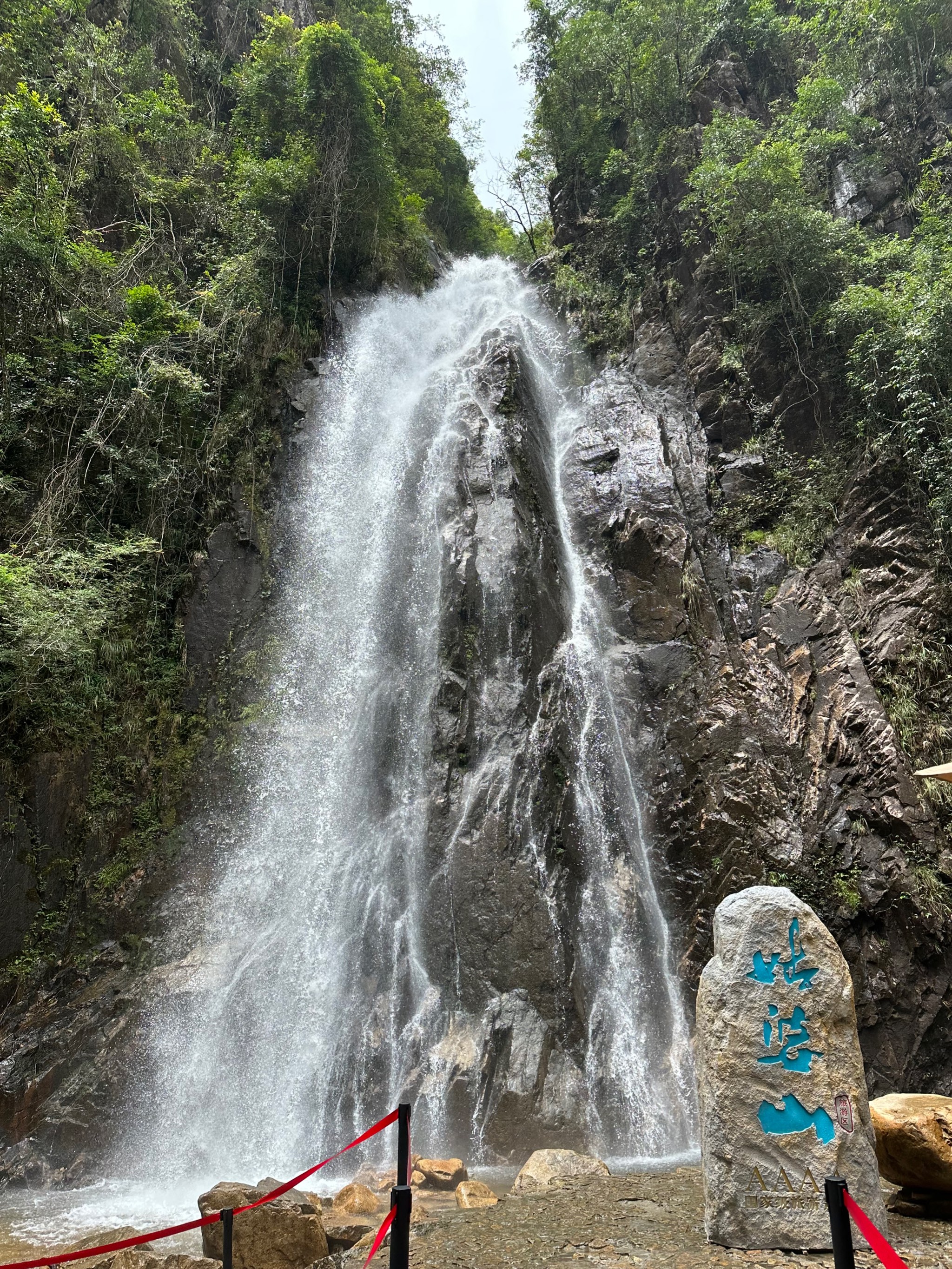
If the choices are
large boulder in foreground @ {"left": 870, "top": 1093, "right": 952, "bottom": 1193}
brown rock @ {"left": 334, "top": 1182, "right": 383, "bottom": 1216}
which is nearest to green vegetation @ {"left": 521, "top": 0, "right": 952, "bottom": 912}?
large boulder in foreground @ {"left": 870, "top": 1093, "right": 952, "bottom": 1193}

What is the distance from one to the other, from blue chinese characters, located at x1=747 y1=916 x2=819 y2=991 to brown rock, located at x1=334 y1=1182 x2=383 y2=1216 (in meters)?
3.99

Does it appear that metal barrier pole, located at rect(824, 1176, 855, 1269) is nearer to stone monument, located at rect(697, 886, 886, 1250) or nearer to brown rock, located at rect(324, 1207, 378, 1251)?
stone monument, located at rect(697, 886, 886, 1250)

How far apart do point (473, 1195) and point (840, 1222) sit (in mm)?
4898

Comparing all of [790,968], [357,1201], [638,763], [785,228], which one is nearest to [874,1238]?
[790,968]

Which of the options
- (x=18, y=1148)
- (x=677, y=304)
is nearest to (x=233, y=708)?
(x=18, y=1148)

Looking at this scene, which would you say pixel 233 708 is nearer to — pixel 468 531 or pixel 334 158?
pixel 468 531

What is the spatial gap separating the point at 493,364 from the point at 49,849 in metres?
12.3

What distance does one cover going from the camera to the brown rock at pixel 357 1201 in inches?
235

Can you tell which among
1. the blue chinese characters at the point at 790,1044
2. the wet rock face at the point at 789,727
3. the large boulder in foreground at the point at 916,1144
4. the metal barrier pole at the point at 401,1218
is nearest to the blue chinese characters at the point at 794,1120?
the blue chinese characters at the point at 790,1044

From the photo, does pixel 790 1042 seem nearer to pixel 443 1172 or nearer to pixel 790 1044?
pixel 790 1044

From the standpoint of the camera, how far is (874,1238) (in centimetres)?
226

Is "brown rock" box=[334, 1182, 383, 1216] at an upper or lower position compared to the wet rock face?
lower

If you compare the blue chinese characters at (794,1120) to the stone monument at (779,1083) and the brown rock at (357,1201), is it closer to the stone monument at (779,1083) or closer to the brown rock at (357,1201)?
the stone monument at (779,1083)

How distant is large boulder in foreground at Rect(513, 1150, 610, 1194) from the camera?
6.04 meters
